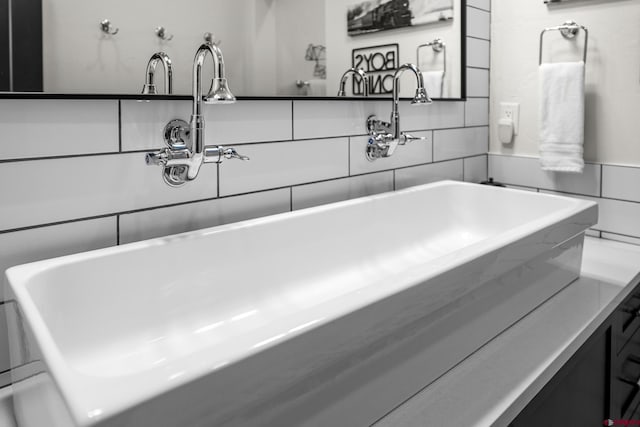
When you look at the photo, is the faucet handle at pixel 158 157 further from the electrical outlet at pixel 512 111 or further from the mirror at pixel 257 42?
the electrical outlet at pixel 512 111

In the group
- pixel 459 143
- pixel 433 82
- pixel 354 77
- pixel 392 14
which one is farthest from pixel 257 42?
pixel 459 143

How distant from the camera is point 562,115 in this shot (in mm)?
1600

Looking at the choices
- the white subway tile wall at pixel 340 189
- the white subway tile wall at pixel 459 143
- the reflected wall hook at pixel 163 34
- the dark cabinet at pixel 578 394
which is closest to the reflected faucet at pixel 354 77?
the white subway tile wall at pixel 340 189

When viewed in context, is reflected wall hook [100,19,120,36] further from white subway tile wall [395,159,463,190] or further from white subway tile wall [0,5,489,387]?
white subway tile wall [395,159,463,190]

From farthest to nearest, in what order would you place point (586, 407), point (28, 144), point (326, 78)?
point (326, 78)
point (586, 407)
point (28, 144)

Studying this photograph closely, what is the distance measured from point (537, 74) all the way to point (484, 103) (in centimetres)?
21

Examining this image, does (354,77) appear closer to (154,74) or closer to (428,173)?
(428,173)

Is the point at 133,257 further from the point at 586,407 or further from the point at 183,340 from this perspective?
→ the point at 586,407

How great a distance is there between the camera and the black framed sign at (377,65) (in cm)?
146

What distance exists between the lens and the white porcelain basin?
46 centimetres

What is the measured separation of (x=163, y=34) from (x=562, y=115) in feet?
4.01

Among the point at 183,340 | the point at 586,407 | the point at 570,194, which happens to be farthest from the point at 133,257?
the point at 570,194

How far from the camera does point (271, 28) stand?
122cm

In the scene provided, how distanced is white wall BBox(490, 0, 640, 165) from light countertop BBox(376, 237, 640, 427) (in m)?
0.52
